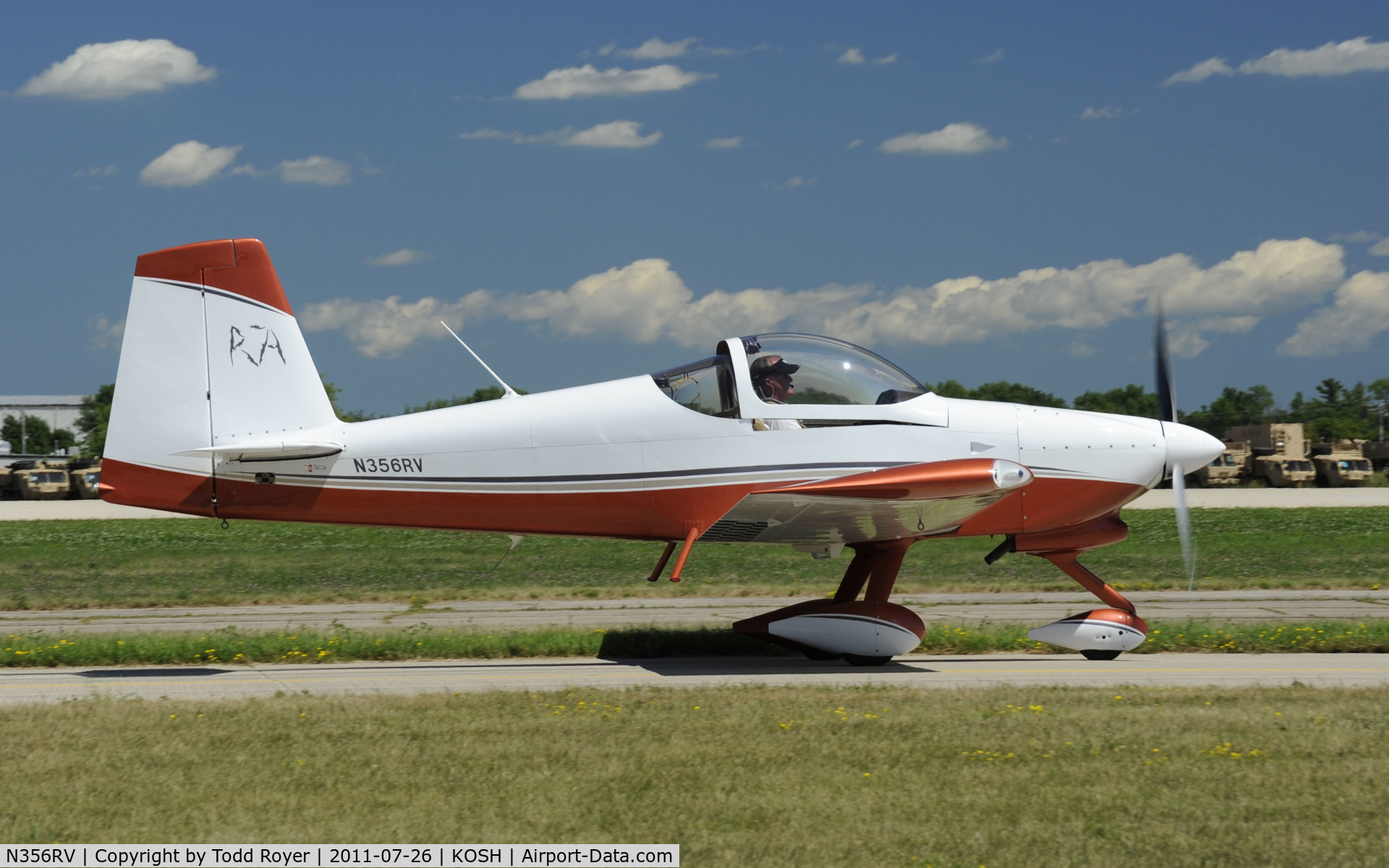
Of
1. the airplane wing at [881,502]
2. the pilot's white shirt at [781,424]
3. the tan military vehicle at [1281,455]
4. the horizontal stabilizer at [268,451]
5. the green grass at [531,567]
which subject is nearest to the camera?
the airplane wing at [881,502]

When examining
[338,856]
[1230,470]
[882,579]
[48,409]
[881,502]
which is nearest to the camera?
[338,856]

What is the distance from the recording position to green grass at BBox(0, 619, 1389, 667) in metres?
10.9

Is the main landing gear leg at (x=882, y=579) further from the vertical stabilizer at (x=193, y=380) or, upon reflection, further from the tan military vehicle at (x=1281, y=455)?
the tan military vehicle at (x=1281, y=455)

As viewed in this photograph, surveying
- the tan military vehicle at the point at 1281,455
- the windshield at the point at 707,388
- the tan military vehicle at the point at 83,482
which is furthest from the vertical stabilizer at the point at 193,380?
the tan military vehicle at the point at 1281,455

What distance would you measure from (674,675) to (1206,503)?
110 feet

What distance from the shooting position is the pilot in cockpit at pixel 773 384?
382 inches

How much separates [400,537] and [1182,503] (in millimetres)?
21524

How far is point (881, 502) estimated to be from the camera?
9.34 m

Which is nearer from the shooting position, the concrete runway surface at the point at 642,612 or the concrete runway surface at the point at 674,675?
the concrete runway surface at the point at 674,675

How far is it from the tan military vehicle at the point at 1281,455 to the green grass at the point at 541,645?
42631 millimetres

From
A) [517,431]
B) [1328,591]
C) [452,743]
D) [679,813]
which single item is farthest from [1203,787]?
[1328,591]

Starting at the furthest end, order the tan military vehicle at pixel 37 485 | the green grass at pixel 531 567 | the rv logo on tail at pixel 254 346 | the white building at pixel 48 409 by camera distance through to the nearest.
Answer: the white building at pixel 48 409 → the tan military vehicle at pixel 37 485 → the green grass at pixel 531 567 → the rv logo on tail at pixel 254 346

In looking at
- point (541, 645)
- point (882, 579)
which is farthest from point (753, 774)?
point (541, 645)

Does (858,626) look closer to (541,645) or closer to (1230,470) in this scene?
(541,645)
